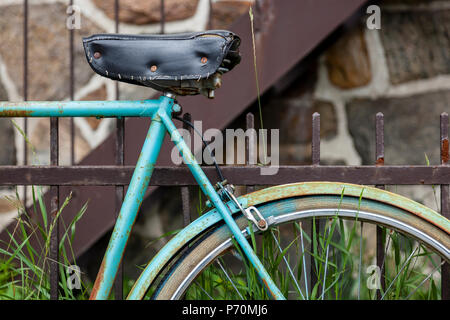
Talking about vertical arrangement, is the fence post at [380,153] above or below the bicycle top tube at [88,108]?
below

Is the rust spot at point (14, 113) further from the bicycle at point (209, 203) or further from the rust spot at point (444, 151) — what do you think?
the rust spot at point (444, 151)

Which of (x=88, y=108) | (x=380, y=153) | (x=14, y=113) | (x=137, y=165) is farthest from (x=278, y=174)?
(x=14, y=113)

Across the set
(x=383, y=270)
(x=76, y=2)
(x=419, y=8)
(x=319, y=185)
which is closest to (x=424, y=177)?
(x=383, y=270)

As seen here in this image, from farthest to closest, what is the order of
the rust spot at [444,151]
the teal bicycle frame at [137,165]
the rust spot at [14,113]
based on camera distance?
the rust spot at [444,151] → the rust spot at [14,113] → the teal bicycle frame at [137,165]

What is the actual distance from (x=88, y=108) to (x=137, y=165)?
0.66 feet

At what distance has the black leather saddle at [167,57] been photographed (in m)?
1.09

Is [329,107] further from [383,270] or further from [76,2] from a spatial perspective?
[76,2]

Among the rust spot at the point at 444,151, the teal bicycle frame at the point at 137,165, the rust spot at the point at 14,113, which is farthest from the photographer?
the rust spot at the point at 444,151

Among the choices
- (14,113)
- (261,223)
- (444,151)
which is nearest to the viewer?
(261,223)

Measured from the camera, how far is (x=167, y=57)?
3.63ft

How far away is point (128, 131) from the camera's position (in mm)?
1777

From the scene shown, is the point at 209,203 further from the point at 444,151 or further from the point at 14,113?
the point at 444,151

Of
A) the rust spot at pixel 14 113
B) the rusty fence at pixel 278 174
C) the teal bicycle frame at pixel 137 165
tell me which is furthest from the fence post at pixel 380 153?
the rust spot at pixel 14 113
